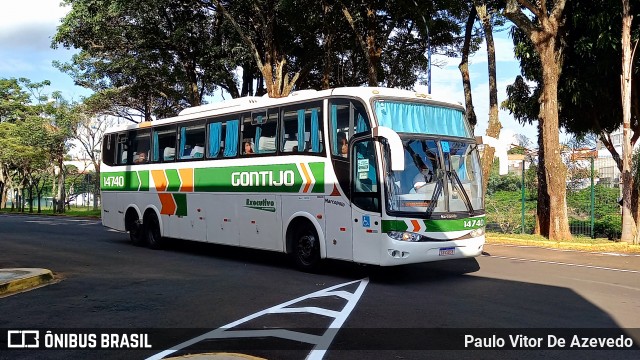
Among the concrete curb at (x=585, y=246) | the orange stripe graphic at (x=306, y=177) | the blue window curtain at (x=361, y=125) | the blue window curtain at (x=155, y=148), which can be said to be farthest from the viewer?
the concrete curb at (x=585, y=246)

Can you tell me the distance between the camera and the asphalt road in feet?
19.8

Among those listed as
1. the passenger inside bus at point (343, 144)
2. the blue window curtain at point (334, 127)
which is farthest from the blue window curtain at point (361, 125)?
the blue window curtain at point (334, 127)

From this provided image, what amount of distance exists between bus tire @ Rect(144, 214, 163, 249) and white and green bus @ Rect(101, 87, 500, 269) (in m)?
1.11

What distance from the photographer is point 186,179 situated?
47.3 ft

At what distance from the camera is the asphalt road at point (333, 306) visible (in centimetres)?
604

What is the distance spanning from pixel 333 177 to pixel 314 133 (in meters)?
1.04

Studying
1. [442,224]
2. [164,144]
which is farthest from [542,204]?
[164,144]

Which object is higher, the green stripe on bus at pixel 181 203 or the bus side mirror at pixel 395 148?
the bus side mirror at pixel 395 148

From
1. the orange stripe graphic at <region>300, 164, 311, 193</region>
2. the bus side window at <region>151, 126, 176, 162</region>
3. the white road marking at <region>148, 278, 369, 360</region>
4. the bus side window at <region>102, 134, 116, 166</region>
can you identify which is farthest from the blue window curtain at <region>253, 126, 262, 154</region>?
the bus side window at <region>102, 134, 116, 166</region>

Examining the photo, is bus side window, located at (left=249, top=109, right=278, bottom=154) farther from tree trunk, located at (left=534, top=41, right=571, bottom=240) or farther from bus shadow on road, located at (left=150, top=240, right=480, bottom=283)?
tree trunk, located at (left=534, top=41, right=571, bottom=240)

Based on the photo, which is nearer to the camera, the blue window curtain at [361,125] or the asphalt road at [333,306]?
the asphalt road at [333,306]

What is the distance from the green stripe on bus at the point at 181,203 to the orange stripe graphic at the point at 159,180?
605 millimetres

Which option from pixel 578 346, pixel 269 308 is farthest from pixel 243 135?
pixel 578 346

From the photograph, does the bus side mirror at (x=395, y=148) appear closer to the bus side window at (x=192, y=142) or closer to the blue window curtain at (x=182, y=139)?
the bus side window at (x=192, y=142)
